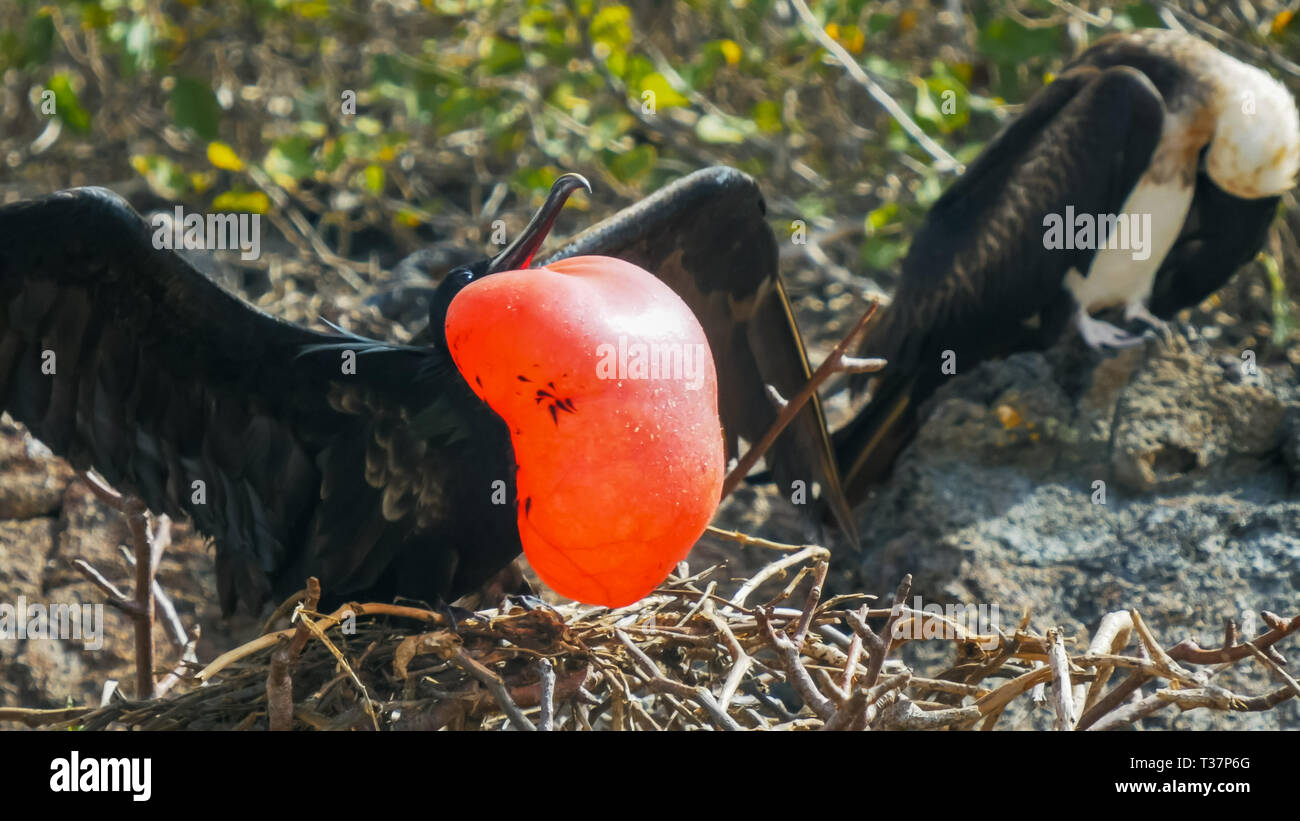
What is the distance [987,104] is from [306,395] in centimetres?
270

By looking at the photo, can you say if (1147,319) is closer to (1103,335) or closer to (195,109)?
(1103,335)

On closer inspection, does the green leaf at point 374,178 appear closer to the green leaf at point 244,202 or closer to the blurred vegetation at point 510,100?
the blurred vegetation at point 510,100

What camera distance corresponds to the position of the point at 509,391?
2.11 metres

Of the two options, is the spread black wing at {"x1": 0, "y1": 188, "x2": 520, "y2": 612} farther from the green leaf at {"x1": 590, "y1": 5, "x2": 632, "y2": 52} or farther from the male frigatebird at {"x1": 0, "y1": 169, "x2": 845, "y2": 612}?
the green leaf at {"x1": 590, "y1": 5, "x2": 632, "y2": 52}

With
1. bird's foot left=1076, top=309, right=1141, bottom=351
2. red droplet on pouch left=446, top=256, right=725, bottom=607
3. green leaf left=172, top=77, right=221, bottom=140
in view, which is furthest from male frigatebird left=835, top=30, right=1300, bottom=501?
green leaf left=172, top=77, right=221, bottom=140

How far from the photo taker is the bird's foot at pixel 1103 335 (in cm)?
388

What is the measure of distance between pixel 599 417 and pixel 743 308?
155cm

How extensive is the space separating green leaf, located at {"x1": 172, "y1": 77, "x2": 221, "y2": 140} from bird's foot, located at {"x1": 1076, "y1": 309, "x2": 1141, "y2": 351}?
291 cm

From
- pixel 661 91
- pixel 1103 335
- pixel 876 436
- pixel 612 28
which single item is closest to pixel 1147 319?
pixel 1103 335

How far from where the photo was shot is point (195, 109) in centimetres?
506

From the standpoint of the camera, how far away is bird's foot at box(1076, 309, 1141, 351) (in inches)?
153

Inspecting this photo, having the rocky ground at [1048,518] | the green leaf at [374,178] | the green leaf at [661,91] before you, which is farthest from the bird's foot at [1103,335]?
the green leaf at [374,178]

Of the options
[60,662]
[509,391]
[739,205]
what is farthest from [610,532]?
[60,662]
